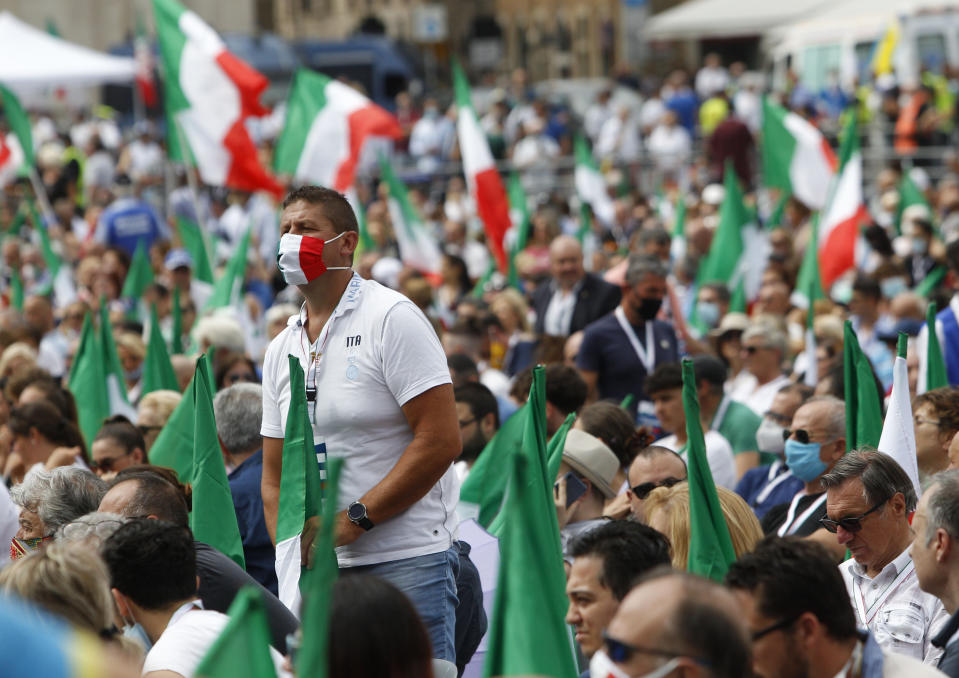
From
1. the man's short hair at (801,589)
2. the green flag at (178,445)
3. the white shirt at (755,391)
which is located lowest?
the white shirt at (755,391)

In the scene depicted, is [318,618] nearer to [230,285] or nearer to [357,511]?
[357,511]

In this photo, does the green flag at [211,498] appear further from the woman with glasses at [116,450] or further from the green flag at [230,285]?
the green flag at [230,285]

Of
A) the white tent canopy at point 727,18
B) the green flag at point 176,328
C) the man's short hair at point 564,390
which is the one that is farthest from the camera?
the white tent canopy at point 727,18

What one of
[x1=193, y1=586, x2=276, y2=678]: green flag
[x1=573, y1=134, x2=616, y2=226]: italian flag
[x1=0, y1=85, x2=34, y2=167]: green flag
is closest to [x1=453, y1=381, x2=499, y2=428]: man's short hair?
[x1=193, y1=586, x2=276, y2=678]: green flag

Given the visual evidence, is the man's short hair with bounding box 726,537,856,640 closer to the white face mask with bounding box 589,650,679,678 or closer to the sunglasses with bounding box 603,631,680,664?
the white face mask with bounding box 589,650,679,678

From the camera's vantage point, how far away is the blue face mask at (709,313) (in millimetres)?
11852

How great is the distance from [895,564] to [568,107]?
24110 millimetres

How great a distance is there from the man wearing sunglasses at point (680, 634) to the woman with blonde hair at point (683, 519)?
1710 millimetres

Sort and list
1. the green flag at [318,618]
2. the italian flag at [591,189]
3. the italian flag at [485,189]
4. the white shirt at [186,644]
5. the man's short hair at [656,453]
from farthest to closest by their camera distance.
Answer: the italian flag at [591,189] → the italian flag at [485,189] → the man's short hair at [656,453] → the white shirt at [186,644] → the green flag at [318,618]

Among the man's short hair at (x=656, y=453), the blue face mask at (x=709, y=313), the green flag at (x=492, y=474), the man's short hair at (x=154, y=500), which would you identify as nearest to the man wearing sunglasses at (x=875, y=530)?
the man's short hair at (x=656, y=453)

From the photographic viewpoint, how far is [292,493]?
4.75 meters

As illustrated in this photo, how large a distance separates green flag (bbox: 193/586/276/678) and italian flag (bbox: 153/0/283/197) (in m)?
9.70

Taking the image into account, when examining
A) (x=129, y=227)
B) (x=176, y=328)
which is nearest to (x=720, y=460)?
(x=176, y=328)

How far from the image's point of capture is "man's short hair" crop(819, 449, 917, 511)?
499 cm
